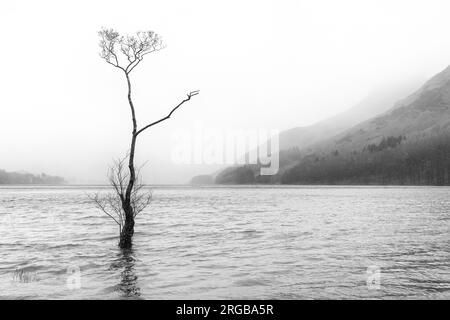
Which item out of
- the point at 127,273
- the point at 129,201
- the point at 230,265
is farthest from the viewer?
the point at 129,201

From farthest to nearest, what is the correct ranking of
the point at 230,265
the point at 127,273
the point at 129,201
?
the point at 129,201
the point at 230,265
the point at 127,273

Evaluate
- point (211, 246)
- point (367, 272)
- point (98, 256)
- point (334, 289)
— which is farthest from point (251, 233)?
point (334, 289)

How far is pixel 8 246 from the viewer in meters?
30.0

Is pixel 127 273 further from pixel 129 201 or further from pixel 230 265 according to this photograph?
pixel 129 201

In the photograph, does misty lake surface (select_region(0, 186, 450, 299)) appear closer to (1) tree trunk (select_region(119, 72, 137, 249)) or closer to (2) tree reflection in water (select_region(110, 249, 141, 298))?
(2) tree reflection in water (select_region(110, 249, 141, 298))

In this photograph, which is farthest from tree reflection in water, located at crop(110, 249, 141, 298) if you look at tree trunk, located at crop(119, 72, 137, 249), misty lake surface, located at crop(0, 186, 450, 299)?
tree trunk, located at crop(119, 72, 137, 249)

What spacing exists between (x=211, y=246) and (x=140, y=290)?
40.8 ft

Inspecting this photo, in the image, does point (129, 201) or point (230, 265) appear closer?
point (230, 265)

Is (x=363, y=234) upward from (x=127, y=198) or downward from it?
downward

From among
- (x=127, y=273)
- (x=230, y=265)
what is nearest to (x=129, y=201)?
(x=127, y=273)

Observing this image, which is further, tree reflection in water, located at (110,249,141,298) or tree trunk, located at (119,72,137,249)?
tree trunk, located at (119,72,137,249)

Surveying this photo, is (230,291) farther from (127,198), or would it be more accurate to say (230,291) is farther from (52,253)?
(52,253)

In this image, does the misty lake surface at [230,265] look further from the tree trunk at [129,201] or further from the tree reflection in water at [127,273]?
the tree trunk at [129,201]

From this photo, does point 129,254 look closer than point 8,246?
Yes
